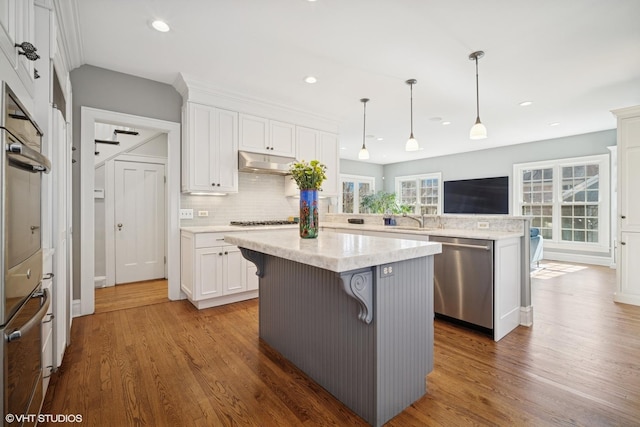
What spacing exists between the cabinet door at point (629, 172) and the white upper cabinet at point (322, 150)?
366cm

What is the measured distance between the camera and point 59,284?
6.81 feet

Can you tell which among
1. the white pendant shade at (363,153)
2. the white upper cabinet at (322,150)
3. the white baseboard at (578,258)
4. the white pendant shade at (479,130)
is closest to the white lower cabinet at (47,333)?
the white upper cabinet at (322,150)

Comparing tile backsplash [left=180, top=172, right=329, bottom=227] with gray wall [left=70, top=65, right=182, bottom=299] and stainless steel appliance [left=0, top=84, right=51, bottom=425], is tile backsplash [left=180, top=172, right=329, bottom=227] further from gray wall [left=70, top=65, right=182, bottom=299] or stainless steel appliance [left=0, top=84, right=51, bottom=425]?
stainless steel appliance [left=0, top=84, right=51, bottom=425]

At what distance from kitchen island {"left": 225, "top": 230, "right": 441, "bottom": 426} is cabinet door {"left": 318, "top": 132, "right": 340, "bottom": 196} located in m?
3.06

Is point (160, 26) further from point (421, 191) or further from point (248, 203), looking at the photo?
point (421, 191)

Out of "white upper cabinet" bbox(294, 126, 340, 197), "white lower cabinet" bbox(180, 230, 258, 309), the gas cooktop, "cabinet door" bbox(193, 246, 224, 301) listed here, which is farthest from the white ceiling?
"cabinet door" bbox(193, 246, 224, 301)

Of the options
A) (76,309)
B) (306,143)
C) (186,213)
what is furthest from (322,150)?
(76,309)

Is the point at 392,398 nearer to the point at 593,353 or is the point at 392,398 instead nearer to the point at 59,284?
the point at 593,353

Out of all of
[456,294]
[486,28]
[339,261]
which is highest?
[486,28]

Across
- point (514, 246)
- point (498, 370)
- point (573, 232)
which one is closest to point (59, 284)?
point (498, 370)

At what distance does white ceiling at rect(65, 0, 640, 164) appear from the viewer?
2.38 metres

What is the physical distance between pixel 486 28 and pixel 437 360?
274cm

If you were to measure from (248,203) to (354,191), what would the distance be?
17.9 feet

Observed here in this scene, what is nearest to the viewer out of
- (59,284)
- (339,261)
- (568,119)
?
(339,261)
